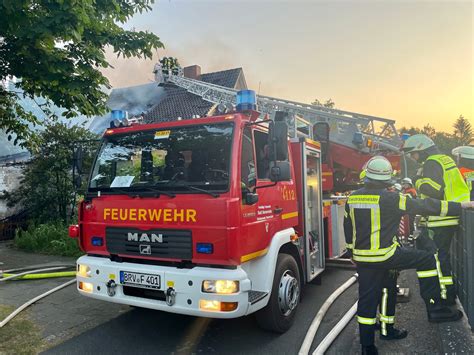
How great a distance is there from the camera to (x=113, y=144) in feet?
13.6

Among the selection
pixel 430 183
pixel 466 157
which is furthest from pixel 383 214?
pixel 466 157

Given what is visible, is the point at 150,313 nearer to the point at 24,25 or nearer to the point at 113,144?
the point at 113,144

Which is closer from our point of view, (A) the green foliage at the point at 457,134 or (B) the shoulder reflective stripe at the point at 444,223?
(B) the shoulder reflective stripe at the point at 444,223

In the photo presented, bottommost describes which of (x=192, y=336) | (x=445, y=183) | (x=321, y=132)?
(x=192, y=336)

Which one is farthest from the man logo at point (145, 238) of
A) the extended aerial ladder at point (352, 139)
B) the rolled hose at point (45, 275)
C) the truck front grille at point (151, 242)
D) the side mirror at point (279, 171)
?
the extended aerial ladder at point (352, 139)

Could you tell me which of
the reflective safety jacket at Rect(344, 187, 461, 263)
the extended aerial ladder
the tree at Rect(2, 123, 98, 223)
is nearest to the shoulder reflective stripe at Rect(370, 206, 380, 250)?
the reflective safety jacket at Rect(344, 187, 461, 263)

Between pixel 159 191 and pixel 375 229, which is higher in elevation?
pixel 159 191

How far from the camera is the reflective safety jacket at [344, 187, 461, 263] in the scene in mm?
3256

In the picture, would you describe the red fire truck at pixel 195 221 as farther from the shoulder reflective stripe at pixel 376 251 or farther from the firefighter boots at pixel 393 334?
the firefighter boots at pixel 393 334

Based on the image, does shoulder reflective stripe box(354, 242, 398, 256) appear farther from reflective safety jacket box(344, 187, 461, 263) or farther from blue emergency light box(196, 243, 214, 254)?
blue emergency light box(196, 243, 214, 254)

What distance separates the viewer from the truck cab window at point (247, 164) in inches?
136

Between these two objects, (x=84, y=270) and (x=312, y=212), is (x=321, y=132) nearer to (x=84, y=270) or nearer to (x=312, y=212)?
(x=312, y=212)

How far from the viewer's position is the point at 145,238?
3.52m

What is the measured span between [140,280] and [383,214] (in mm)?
2273
